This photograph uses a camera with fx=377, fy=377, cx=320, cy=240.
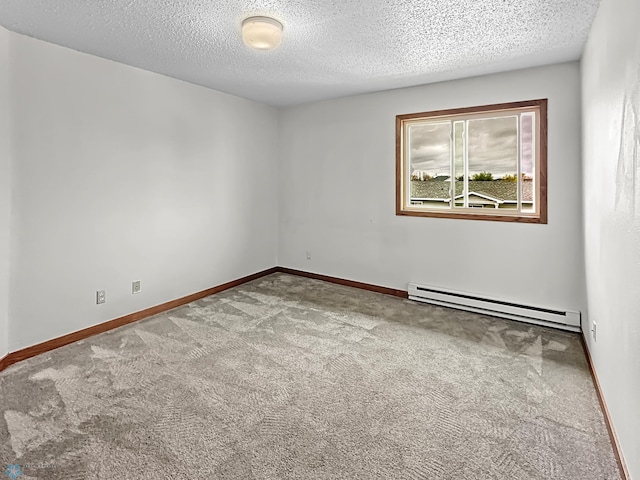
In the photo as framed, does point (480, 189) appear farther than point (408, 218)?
No

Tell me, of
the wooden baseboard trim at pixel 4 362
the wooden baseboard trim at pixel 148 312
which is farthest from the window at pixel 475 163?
the wooden baseboard trim at pixel 4 362

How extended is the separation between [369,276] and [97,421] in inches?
130

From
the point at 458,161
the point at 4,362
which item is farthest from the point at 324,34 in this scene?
the point at 4,362

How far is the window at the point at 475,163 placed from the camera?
365 centimetres

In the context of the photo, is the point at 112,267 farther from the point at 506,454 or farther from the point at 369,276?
the point at 506,454

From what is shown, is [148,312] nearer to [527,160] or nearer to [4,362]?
[4,362]

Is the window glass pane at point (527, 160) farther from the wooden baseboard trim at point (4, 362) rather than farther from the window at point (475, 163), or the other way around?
the wooden baseboard trim at point (4, 362)

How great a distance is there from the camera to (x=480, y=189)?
4.08 meters

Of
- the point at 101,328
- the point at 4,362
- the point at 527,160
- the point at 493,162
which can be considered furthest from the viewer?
the point at 493,162

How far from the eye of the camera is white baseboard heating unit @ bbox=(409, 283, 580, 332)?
134 inches

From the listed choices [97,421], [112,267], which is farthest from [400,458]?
[112,267]

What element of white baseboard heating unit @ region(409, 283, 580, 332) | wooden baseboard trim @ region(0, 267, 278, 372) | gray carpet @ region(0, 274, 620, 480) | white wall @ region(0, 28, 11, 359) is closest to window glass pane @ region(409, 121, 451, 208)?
white baseboard heating unit @ region(409, 283, 580, 332)

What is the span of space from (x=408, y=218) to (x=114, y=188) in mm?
3076

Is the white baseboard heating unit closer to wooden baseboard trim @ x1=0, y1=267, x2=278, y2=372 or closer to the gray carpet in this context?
the gray carpet
